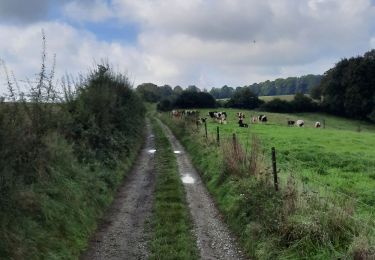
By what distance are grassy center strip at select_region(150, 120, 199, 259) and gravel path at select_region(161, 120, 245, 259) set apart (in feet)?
0.75

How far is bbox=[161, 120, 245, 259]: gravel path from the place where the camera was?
10.5 m

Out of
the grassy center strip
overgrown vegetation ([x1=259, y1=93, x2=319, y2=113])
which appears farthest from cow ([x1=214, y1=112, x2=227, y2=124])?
the grassy center strip

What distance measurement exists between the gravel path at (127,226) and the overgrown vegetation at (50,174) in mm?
361

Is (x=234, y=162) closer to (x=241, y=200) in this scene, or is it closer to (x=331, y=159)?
(x=241, y=200)

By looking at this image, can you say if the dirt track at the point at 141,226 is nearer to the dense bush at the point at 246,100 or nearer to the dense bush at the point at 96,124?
the dense bush at the point at 96,124

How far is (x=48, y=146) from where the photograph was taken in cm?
1338

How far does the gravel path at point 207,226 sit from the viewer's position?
10.5 m

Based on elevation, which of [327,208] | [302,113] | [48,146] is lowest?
[302,113]

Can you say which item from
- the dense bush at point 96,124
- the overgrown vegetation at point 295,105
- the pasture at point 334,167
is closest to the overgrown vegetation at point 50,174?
the dense bush at point 96,124

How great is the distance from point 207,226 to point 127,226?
2.28 meters

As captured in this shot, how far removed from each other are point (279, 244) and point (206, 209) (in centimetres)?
536

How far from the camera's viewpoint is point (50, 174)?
12.7 metres

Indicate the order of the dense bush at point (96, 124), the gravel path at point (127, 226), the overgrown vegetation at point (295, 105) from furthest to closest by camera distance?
the overgrown vegetation at point (295, 105) → the dense bush at point (96, 124) → the gravel path at point (127, 226)

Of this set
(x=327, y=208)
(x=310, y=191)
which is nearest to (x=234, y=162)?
(x=310, y=191)
